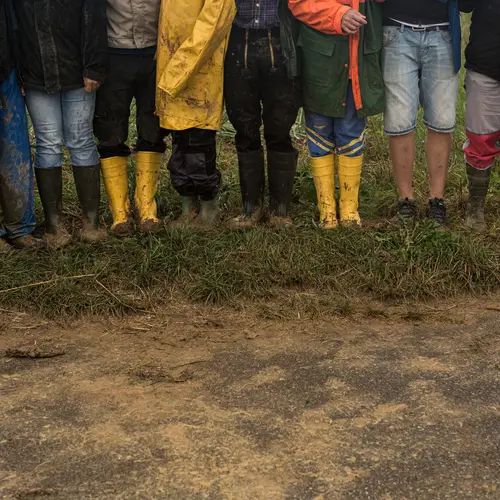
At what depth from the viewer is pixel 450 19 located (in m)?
4.73

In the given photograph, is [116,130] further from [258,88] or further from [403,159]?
[403,159]

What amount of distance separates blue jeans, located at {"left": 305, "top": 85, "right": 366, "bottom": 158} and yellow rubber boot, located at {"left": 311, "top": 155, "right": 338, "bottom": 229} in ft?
0.17

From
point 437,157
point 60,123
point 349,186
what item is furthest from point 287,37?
point 60,123

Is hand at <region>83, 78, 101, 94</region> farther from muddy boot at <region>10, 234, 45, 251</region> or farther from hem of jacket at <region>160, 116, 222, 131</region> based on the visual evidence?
muddy boot at <region>10, 234, 45, 251</region>

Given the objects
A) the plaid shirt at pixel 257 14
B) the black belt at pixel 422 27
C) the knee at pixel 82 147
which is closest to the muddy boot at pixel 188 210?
the knee at pixel 82 147

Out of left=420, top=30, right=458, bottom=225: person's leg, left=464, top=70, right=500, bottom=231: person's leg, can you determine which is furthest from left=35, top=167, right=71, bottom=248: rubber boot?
left=464, top=70, right=500, bottom=231: person's leg

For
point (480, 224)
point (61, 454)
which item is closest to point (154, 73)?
point (480, 224)

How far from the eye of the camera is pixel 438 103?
4.85 meters

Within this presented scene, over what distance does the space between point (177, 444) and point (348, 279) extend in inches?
75.7

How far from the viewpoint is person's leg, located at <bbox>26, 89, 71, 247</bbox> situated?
4.67m

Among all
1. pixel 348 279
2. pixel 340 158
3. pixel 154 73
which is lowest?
pixel 348 279

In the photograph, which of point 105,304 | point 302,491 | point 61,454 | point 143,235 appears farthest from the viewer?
point 143,235

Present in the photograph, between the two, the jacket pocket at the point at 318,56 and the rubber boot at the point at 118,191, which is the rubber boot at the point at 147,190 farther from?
the jacket pocket at the point at 318,56

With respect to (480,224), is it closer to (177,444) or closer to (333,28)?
(333,28)
